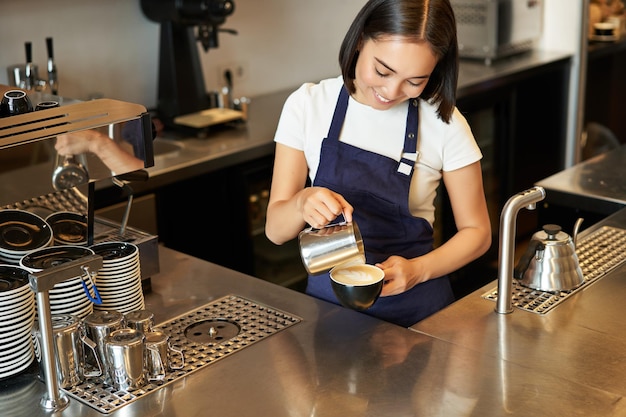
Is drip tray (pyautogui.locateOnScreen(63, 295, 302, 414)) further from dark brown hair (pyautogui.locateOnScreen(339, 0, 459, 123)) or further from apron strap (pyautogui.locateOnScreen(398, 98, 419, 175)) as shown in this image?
dark brown hair (pyautogui.locateOnScreen(339, 0, 459, 123))

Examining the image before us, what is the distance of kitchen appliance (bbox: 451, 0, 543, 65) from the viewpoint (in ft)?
13.5

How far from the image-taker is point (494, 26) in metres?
4.12

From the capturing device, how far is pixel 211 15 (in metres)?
3.05

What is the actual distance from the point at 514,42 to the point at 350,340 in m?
2.96

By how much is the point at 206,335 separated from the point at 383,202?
0.52m

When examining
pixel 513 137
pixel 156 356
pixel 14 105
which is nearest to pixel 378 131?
pixel 156 356

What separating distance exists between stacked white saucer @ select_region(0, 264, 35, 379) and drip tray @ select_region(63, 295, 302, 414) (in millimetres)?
116

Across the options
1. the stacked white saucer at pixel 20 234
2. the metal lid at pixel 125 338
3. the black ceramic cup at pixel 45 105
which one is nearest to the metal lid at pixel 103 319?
the metal lid at pixel 125 338

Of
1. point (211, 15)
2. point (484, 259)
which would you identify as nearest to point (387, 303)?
point (211, 15)

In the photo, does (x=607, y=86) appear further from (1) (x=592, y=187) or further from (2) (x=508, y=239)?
(2) (x=508, y=239)

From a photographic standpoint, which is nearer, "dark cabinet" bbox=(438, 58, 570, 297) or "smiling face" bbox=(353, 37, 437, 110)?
"smiling face" bbox=(353, 37, 437, 110)

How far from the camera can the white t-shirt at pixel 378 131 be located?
75.7 inches

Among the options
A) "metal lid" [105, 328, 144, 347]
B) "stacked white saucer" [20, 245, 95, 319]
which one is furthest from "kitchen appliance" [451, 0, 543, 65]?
"metal lid" [105, 328, 144, 347]

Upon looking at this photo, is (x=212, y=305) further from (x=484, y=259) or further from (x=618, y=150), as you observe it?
(x=484, y=259)
